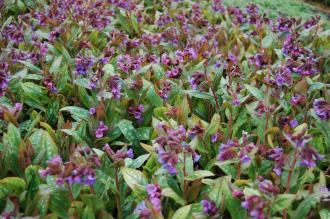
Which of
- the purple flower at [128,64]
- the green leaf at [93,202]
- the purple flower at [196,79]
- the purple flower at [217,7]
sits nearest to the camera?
the green leaf at [93,202]

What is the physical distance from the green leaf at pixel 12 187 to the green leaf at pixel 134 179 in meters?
0.55

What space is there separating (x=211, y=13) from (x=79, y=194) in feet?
13.8

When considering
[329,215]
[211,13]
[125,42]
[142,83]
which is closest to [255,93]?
[142,83]

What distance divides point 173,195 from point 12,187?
871mm

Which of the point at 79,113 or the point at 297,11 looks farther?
the point at 297,11

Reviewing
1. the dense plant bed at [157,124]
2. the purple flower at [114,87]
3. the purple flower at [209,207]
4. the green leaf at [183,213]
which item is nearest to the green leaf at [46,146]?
the dense plant bed at [157,124]

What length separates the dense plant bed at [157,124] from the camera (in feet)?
7.08

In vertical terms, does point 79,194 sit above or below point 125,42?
below

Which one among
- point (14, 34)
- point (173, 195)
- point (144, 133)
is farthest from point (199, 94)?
point (14, 34)

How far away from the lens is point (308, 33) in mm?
4797

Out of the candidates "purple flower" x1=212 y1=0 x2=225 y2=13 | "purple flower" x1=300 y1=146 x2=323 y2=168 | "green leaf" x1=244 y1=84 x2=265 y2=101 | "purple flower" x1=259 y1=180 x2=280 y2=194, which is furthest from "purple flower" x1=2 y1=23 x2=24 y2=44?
"purple flower" x1=300 y1=146 x2=323 y2=168

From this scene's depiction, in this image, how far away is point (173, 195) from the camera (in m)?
2.26

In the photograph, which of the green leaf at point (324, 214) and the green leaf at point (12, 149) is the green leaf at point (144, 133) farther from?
the green leaf at point (324, 214)

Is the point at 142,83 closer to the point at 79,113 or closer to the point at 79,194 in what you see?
the point at 79,113
